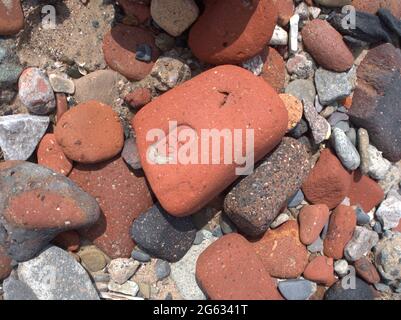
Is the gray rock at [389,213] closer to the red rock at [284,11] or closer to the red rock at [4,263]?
the red rock at [284,11]

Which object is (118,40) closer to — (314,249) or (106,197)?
(106,197)

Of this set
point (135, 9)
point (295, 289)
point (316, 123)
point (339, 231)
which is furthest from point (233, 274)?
point (135, 9)

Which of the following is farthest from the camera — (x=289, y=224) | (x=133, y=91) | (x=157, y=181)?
Result: (x=289, y=224)

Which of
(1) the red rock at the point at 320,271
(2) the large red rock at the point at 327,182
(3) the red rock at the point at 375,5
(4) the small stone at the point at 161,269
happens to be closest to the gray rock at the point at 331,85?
(2) the large red rock at the point at 327,182

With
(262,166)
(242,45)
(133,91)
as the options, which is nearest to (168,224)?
(262,166)

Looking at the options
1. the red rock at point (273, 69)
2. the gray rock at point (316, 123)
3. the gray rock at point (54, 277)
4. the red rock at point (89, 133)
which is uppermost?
the red rock at point (273, 69)
